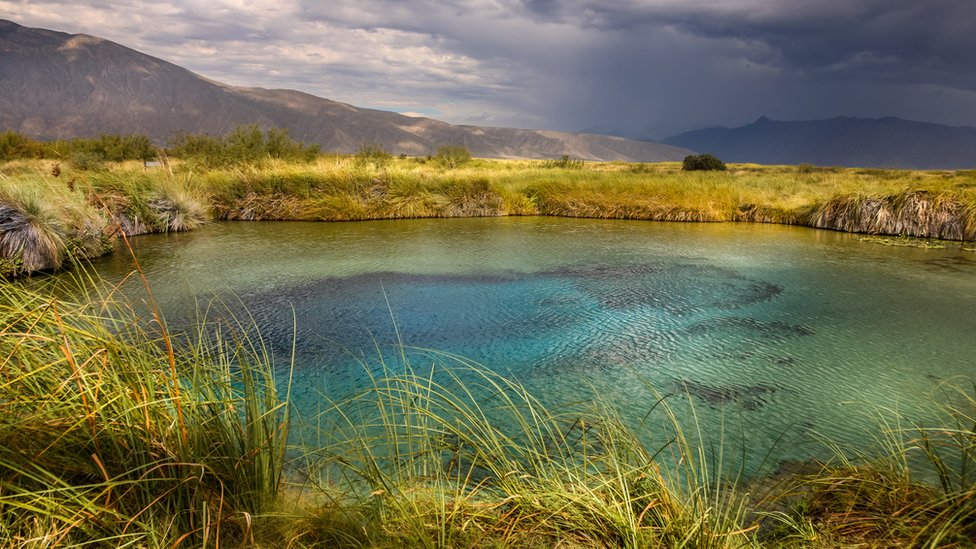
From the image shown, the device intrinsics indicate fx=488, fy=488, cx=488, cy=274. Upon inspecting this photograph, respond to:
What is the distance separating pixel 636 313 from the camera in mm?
5148

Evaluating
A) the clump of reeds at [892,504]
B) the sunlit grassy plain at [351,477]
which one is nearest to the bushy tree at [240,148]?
the sunlit grassy plain at [351,477]

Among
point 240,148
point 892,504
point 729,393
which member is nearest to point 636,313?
point 729,393

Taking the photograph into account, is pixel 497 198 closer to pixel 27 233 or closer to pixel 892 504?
pixel 27 233

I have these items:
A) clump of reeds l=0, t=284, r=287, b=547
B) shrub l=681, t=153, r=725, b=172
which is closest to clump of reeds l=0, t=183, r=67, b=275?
clump of reeds l=0, t=284, r=287, b=547

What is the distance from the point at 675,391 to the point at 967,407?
5.98 ft

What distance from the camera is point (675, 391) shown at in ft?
11.1

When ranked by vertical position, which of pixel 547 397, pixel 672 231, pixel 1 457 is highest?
pixel 672 231

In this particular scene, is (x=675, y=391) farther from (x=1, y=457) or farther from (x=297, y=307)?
(x=297, y=307)

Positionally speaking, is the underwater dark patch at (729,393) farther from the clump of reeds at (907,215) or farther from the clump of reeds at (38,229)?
the clump of reeds at (907,215)

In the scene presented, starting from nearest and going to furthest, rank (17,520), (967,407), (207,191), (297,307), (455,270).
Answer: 1. (17,520)
2. (967,407)
3. (297,307)
4. (455,270)
5. (207,191)

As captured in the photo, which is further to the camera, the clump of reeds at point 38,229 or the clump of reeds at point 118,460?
the clump of reeds at point 38,229

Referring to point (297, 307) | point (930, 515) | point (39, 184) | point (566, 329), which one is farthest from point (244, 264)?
point (930, 515)

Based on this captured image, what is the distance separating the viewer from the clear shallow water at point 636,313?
3346 millimetres

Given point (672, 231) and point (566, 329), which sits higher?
point (672, 231)
